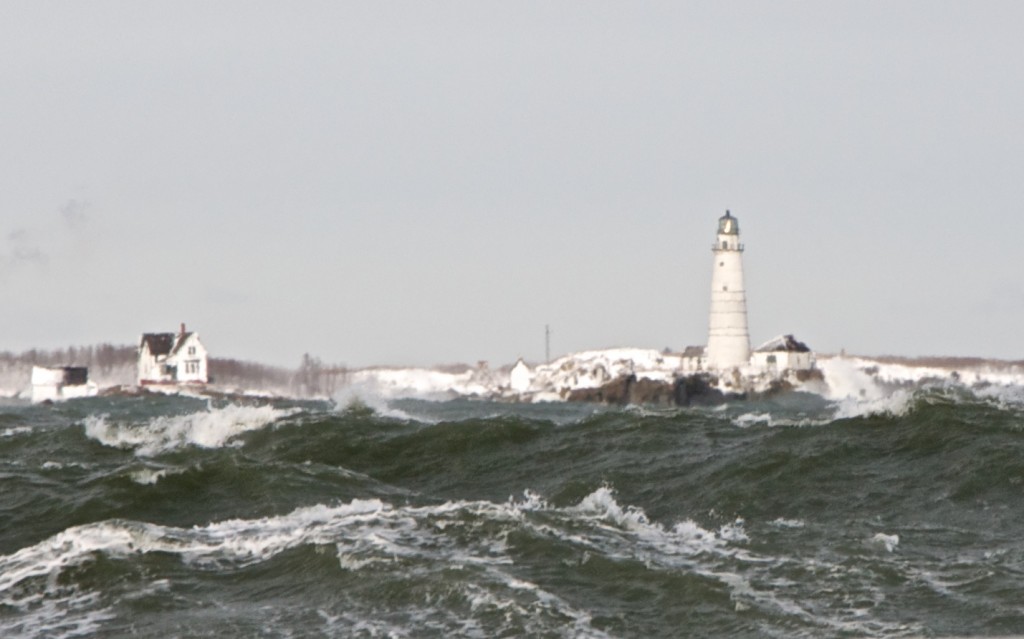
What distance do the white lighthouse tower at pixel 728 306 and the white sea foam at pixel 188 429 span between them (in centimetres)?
6360

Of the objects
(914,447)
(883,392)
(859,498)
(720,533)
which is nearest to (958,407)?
(914,447)

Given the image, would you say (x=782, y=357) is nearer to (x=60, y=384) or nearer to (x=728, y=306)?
(x=728, y=306)

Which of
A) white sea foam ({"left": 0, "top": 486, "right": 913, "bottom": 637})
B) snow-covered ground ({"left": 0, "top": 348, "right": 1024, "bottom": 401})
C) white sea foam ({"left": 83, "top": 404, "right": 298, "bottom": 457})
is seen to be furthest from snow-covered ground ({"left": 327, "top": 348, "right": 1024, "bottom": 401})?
white sea foam ({"left": 0, "top": 486, "right": 913, "bottom": 637})

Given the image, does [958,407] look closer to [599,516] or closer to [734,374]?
[599,516]

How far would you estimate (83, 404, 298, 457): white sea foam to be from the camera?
3102cm

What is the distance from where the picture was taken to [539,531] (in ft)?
61.9

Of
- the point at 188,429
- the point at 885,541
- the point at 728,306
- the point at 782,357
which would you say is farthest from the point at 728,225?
the point at 885,541

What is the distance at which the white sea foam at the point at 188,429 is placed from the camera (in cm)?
3102

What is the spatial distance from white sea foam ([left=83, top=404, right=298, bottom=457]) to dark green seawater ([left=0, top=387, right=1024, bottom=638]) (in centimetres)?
123

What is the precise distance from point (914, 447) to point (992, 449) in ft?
4.36

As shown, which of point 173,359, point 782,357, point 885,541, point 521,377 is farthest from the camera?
point 521,377

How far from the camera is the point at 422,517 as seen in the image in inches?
779

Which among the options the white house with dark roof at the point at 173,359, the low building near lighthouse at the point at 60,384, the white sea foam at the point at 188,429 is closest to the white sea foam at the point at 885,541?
the white sea foam at the point at 188,429

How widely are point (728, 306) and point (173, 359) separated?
34415mm
